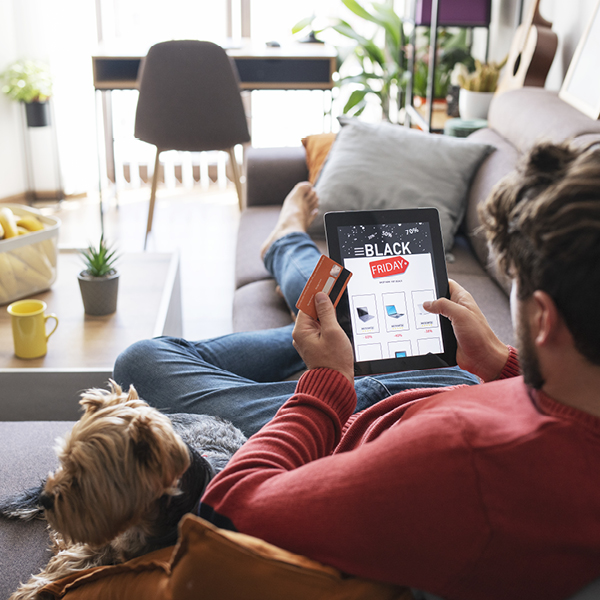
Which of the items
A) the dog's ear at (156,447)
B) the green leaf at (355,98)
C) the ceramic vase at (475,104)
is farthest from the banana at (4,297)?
the green leaf at (355,98)

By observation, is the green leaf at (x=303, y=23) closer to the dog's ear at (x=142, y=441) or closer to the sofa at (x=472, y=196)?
the sofa at (x=472, y=196)

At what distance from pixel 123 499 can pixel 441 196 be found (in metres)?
1.64

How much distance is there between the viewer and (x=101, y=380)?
145cm

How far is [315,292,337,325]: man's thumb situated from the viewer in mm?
842

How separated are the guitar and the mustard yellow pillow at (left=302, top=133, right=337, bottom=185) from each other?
2.56 feet

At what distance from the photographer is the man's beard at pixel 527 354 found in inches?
22.7

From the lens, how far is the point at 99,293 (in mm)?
1691

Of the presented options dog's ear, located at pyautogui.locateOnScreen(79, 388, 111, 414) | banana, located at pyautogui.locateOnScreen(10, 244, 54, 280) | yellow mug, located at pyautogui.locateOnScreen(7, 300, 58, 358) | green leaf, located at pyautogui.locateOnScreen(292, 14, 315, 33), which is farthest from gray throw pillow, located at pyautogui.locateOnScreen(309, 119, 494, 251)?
green leaf, located at pyautogui.locateOnScreen(292, 14, 315, 33)

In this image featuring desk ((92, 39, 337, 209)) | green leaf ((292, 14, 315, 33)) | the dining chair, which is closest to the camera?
the dining chair

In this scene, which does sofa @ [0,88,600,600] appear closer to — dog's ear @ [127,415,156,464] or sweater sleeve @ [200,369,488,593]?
dog's ear @ [127,415,156,464]

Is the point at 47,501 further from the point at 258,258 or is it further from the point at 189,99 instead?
the point at 189,99

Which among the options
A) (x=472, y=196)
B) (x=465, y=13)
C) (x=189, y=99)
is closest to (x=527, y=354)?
(x=472, y=196)

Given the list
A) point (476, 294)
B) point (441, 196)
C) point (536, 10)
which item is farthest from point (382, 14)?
point (476, 294)

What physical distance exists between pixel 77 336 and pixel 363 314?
877mm
